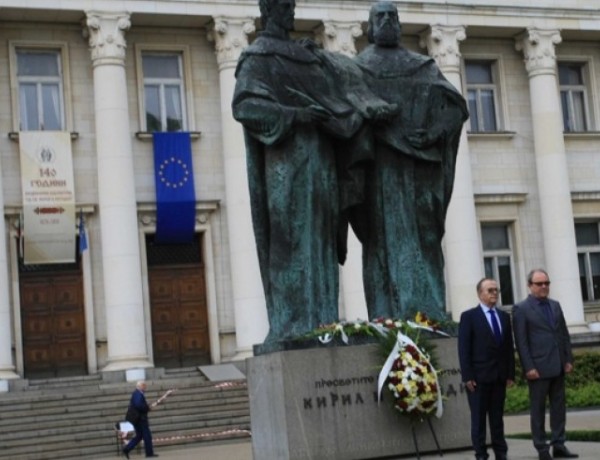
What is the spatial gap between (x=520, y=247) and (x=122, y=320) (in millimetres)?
14168

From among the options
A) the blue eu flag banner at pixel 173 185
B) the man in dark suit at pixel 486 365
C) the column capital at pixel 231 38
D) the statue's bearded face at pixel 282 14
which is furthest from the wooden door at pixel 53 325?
the man in dark suit at pixel 486 365

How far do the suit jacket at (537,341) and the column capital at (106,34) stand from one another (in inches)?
998

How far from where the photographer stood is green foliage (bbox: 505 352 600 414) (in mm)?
28969

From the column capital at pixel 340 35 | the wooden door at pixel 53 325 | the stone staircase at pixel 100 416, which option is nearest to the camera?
the stone staircase at pixel 100 416

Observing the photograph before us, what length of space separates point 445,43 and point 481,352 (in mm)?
29489

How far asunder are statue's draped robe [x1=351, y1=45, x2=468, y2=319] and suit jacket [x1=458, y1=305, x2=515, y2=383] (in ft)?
3.26

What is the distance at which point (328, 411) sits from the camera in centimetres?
1138

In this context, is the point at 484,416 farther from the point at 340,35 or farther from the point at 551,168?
the point at 551,168

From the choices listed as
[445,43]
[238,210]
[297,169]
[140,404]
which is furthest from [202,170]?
[297,169]

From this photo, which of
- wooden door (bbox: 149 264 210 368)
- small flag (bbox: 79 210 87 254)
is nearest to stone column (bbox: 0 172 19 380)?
small flag (bbox: 79 210 87 254)

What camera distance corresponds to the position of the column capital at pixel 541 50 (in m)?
41.6

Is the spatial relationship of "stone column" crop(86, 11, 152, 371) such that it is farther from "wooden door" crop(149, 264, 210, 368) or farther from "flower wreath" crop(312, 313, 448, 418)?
"flower wreath" crop(312, 313, 448, 418)

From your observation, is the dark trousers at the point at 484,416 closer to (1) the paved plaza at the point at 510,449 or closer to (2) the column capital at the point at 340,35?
(1) the paved plaza at the point at 510,449

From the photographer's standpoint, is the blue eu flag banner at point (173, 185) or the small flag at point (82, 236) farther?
the blue eu flag banner at point (173, 185)
